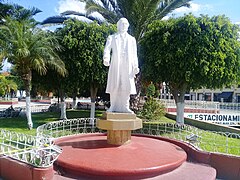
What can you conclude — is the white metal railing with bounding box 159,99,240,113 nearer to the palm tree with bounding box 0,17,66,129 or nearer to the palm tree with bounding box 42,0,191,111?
the palm tree with bounding box 42,0,191,111

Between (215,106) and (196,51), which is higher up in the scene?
(196,51)

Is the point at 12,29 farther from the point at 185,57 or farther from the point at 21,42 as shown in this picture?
the point at 185,57

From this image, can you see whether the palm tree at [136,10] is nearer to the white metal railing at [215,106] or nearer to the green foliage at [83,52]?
the green foliage at [83,52]

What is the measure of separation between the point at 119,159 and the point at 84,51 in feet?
31.2

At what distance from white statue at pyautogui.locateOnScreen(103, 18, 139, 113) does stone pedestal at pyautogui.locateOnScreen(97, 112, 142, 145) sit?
342mm

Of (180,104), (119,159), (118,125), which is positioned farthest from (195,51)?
(119,159)

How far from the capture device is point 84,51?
48.2 ft

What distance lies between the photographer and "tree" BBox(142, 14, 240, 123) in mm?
12703

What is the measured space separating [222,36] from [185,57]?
2.22 m

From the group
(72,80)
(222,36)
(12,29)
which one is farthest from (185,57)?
(12,29)

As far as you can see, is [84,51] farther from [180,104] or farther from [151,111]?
[151,111]

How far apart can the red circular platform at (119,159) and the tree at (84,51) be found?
7.30 meters

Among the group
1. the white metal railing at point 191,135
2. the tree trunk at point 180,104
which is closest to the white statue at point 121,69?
the white metal railing at point 191,135

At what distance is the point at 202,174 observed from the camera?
6082mm
